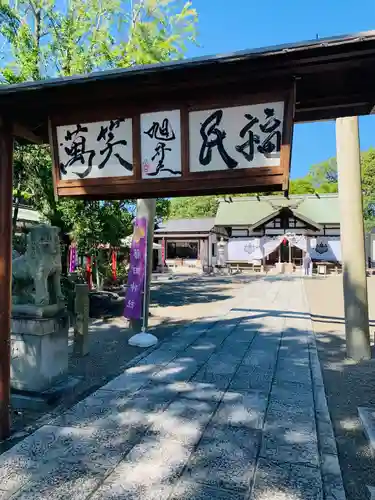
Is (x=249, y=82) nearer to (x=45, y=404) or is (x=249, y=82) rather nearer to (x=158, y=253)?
(x=45, y=404)

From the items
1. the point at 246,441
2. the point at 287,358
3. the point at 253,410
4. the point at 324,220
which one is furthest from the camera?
Result: the point at 324,220

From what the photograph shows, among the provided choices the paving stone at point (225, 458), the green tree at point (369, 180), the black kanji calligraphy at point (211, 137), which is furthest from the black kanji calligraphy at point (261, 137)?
the green tree at point (369, 180)

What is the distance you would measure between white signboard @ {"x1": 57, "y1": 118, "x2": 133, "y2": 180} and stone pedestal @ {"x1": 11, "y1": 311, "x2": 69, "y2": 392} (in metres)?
2.04

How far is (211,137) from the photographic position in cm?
302

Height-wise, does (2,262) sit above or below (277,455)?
above

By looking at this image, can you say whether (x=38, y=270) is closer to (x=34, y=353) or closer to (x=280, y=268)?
(x=34, y=353)

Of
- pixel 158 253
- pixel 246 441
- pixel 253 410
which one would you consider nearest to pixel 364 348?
pixel 253 410

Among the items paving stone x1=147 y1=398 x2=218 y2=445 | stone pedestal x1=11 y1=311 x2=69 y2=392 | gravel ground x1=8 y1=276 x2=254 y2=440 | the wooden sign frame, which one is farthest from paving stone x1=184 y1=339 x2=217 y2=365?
the wooden sign frame

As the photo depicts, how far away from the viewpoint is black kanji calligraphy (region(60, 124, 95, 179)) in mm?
3322

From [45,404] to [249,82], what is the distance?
393 cm

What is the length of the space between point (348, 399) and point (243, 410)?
152 centimetres

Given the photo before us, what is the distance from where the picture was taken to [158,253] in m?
32.1

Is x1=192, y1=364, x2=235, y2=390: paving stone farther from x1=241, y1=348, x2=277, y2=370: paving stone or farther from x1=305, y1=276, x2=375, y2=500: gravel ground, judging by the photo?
x1=305, y1=276, x2=375, y2=500: gravel ground

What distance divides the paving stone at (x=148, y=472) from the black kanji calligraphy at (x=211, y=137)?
2449 millimetres
